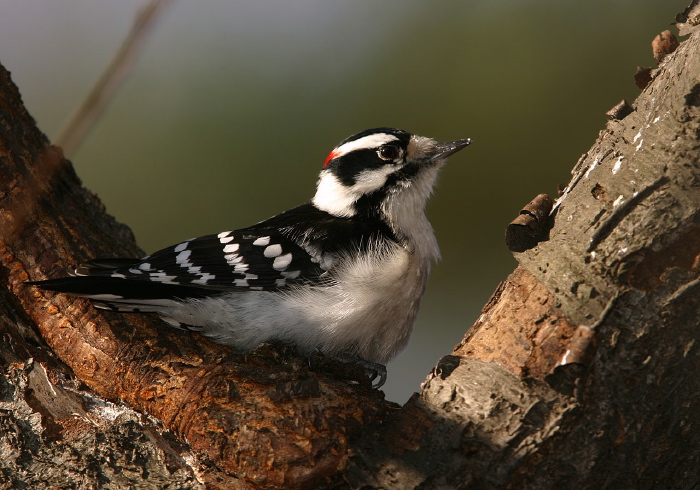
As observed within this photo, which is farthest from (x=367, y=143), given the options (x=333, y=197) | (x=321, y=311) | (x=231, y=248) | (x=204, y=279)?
(x=204, y=279)

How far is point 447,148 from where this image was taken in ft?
13.1

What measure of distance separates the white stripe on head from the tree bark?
160cm

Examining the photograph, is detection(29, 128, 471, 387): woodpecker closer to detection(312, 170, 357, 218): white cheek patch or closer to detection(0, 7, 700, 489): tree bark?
detection(312, 170, 357, 218): white cheek patch

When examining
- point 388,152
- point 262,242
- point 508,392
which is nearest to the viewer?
point 508,392

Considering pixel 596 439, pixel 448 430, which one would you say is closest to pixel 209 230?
pixel 448 430

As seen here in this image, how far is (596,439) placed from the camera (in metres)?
2.16

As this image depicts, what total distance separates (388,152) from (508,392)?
2051 mm

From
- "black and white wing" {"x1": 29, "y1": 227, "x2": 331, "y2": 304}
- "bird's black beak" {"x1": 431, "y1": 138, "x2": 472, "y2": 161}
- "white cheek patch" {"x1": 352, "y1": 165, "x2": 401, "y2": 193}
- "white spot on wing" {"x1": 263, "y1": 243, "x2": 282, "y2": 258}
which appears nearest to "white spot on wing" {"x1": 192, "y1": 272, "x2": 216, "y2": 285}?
"black and white wing" {"x1": 29, "y1": 227, "x2": 331, "y2": 304}

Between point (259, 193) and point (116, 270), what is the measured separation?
5.66 ft

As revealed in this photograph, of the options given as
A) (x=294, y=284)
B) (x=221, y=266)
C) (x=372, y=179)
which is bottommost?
(x=221, y=266)

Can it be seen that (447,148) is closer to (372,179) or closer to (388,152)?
(388,152)

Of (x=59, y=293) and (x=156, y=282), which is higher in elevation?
(x=156, y=282)

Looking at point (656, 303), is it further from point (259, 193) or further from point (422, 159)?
point (259, 193)

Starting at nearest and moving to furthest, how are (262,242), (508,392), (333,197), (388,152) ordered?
(508,392) → (262,242) → (388,152) → (333,197)
